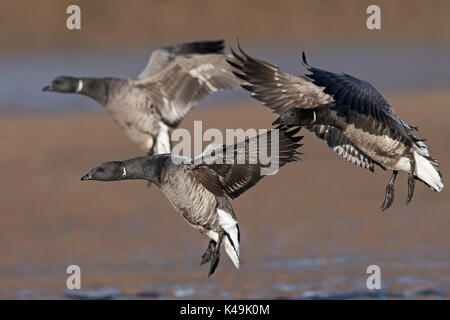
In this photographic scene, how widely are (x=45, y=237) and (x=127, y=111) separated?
3.36m

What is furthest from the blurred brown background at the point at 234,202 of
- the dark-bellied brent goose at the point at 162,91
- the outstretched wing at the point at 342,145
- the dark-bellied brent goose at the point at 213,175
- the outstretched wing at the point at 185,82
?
the dark-bellied brent goose at the point at 213,175

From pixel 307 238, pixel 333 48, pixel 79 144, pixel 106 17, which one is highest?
pixel 106 17

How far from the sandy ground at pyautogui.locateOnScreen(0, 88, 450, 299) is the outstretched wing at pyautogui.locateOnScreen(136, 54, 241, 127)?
6.99 feet

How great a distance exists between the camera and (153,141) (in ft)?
36.5

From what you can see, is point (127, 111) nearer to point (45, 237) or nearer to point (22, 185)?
point (45, 237)

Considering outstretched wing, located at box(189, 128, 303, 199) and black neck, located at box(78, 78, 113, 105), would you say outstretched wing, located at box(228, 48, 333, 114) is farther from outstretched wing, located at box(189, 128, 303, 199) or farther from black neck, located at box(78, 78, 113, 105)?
black neck, located at box(78, 78, 113, 105)

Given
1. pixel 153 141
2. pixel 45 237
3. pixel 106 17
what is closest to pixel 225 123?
pixel 45 237

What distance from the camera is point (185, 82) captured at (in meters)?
10.8

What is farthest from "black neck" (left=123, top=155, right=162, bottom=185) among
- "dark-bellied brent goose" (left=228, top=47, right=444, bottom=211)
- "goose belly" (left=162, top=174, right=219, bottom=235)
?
"dark-bellied brent goose" (left=228, top=47, right=444, bottom=211)

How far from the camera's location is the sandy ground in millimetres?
10953

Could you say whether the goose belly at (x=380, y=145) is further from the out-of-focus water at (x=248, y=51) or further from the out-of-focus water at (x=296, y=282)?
the out-of-focus water at (x=248, y=51)

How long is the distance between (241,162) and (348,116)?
121cm

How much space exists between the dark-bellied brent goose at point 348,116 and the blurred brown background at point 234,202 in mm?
2291

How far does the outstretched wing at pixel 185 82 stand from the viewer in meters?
10.7
